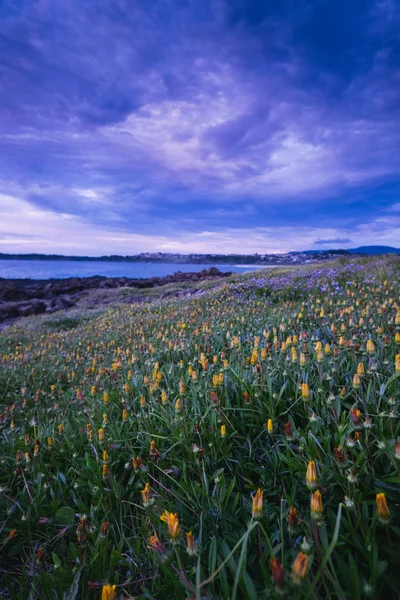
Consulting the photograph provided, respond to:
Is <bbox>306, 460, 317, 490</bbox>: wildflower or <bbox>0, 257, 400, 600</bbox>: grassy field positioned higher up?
<bbox>306, 460, 317, 490</bbox>: wildflower

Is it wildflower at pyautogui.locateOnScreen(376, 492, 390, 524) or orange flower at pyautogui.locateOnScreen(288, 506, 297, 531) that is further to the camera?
orange flower at pyautogui.locateOnScreen(288, 506, 297, 531)

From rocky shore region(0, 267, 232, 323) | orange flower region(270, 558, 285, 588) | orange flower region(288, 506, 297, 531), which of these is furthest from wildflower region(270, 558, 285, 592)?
rocky shore region(0, 267, 232, 323)

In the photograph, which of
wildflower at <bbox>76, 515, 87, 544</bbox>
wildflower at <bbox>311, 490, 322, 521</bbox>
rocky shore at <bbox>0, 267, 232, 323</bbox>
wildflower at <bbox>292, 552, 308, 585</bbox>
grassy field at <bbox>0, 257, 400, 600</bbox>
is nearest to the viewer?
wildflower at <bbox>292, 552, 308, 585</bbox>

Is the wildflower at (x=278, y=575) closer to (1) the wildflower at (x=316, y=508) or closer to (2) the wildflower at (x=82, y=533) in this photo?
(1) the wildflower at (x=316, y=508)

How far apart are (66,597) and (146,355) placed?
3274 mm

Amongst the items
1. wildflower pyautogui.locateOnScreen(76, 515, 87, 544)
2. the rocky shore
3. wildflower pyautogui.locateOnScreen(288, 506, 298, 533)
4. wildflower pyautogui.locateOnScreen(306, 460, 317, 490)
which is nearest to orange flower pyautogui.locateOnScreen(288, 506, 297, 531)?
wildflower pyautogui.locateOnScreen(288, 506, 298, 533)

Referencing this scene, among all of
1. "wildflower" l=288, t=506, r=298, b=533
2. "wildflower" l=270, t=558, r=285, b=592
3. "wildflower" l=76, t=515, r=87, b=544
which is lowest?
"wildflower" l=76, t=515, r=87, b=544

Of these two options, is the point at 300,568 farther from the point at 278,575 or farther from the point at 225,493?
the point at 225,493

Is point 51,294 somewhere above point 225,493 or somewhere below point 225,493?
below

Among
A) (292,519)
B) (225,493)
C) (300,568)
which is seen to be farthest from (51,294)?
(300,568)

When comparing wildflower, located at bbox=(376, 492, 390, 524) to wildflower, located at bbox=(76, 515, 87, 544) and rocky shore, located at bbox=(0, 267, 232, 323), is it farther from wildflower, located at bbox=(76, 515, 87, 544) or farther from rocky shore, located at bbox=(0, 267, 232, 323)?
rocky shore, located at bbox=(0, 267, 232, 323)

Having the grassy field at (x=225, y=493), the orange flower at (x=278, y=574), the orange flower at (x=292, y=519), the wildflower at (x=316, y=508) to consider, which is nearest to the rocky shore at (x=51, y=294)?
the grassy field at (x=225, y=493)

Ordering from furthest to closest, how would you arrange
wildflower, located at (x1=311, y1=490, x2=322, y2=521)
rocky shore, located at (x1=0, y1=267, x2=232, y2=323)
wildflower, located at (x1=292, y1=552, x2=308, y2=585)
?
rocky shore, located at (x1=0, y1=267, x2=232, y2=323)
wildflower, located at (x1=311, y1=490, x2=322, y2=521)
wildflower, located at (x1=292, y1=552, x2=308, y2=585)

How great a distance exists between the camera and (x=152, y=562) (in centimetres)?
161
